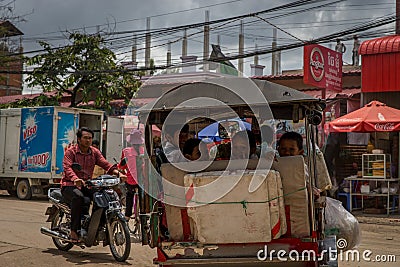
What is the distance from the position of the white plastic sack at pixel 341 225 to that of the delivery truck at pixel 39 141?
1046cm

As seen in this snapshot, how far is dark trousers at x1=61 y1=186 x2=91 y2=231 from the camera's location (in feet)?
26.0

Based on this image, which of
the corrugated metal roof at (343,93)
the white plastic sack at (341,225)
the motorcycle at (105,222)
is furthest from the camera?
the corrugated metal roof at (343,93)

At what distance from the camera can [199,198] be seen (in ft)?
16.4

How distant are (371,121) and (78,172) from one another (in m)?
7.69

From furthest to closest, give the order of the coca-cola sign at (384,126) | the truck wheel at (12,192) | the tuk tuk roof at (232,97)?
the truck wheel at (12,192) → the coca-cola sign at (384,126) → the tuk tuk roof at (232,97)

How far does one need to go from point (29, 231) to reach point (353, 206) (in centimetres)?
836

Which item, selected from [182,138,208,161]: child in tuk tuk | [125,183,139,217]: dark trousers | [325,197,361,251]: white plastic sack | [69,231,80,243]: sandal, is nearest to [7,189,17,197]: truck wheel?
[125,183,139,217]: dark trousers

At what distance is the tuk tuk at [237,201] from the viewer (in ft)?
16.1

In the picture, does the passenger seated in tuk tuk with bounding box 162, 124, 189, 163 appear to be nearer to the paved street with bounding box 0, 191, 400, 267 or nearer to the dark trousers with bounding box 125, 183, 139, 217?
the paved street with bounding box 0, 191, 400, 267

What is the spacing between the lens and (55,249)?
29.1ft

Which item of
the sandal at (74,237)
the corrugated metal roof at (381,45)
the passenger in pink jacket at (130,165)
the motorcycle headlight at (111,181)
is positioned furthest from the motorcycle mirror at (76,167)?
the corrugated metal roof at (381,45)

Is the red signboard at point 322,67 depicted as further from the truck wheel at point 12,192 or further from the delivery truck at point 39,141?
the truck wheel at point 12,192

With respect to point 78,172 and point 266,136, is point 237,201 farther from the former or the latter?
point 78,172

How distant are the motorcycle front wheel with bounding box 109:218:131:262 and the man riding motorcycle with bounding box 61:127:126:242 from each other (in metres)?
0.56
